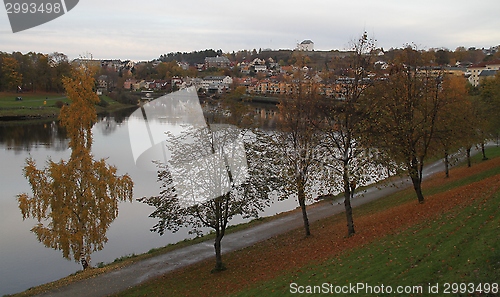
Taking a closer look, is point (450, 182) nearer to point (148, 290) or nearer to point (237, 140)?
point (237, 140)

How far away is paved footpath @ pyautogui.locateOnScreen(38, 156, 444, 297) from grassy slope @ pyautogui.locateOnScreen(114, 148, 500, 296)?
75 centimetres

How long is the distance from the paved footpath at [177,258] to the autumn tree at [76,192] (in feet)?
7.27

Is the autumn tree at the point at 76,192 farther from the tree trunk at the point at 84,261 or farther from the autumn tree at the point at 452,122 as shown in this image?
the autumn tree at the point at 452,122

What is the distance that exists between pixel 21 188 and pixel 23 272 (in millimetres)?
10582

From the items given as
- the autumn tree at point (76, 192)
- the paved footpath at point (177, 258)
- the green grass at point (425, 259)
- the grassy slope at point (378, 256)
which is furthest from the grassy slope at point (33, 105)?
the green grass at point (425, 259)

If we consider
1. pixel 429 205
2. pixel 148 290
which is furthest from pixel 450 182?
pixel 148 290

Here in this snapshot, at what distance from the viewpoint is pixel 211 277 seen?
505 inches

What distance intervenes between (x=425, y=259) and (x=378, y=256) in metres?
1.51

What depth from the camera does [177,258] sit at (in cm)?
1536

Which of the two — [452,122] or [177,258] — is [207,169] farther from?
[452,122]

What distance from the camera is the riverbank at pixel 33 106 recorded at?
6322 centimetres
